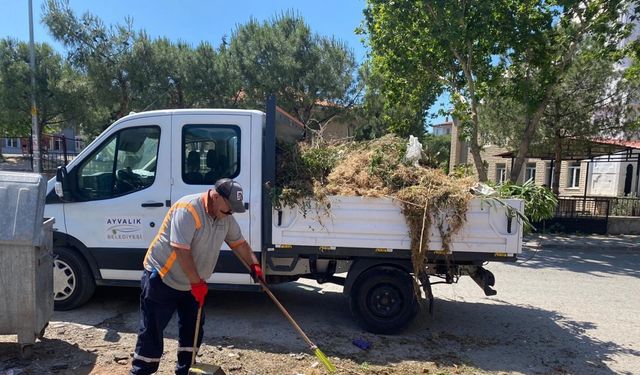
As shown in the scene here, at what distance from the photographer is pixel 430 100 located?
552 inches

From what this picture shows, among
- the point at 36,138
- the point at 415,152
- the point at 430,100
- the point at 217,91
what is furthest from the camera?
the point at 217,91

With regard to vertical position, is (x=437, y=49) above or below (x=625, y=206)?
above

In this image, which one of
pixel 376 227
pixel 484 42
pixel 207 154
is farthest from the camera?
pixel 484 42

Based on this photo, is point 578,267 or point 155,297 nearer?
point 155,297

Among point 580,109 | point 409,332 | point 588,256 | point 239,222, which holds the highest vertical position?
point 580,109

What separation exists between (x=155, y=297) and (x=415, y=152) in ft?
9.99

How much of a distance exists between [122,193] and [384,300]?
2973mm

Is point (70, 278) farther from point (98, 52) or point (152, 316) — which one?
point (98, 52)

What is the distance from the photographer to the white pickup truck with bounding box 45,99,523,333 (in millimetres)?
4578

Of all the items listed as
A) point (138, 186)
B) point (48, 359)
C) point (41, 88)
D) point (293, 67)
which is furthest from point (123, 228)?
point (41, 88)

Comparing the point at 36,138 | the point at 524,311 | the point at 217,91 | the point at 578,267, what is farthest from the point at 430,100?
the point at 36,138

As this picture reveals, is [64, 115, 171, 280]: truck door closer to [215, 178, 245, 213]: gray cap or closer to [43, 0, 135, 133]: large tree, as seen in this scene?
[215, 178, 245, 213]: gray cap

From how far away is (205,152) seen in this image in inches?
190

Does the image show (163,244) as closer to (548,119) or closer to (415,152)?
(415,152)
